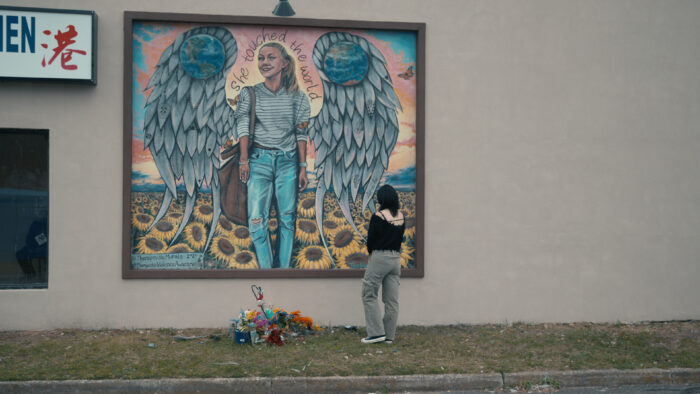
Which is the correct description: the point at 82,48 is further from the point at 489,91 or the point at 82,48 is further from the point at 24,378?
the point at 489,91

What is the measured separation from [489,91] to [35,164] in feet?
20.7

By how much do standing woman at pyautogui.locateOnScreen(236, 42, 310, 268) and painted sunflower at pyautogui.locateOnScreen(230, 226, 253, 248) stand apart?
69 mm

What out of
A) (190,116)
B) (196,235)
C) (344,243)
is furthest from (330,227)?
(190,116)

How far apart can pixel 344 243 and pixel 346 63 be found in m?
2.53

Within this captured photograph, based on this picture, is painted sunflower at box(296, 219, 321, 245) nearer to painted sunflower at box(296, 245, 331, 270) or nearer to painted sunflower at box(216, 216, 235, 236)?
painted sunflower at box(296, 245, 331, 270)

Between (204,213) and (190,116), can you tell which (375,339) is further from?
(190,116)

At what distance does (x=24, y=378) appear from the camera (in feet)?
20.7

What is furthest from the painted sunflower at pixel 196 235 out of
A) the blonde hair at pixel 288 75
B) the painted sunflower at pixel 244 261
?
the blonde hair at pixel 288 75

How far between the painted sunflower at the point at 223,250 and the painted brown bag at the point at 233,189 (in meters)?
0.32

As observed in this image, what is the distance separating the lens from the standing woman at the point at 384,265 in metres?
7.86

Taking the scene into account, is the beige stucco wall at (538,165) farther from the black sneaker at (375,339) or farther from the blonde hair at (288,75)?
the black sneaker at (375,339)

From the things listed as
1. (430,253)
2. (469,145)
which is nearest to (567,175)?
(469,145)

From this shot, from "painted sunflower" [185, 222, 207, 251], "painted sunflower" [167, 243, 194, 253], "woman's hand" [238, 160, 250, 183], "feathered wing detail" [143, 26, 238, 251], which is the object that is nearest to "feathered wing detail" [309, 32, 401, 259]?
"woman's hand" [238, 160, 250, 183]

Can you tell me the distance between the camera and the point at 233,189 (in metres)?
8.84
